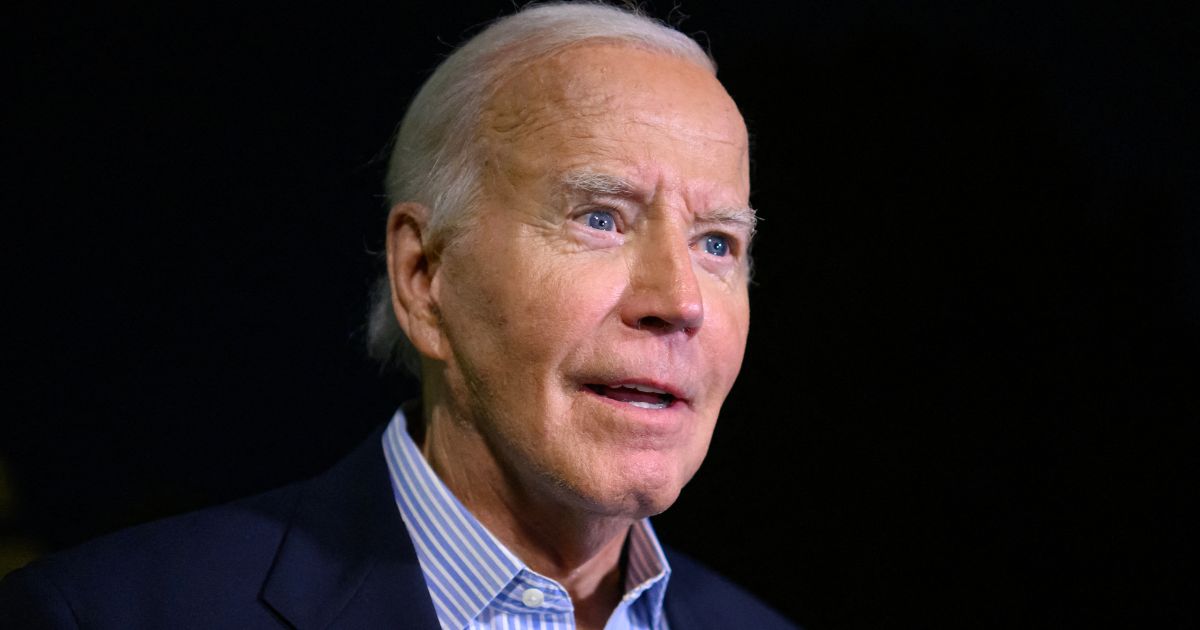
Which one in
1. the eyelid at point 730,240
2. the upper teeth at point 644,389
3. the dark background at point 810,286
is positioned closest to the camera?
the upper teeth at point 644,389

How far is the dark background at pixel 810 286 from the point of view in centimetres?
252

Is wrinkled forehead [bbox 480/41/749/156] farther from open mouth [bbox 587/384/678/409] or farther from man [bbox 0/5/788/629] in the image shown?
open mouth [bbox 587/384/678/409]

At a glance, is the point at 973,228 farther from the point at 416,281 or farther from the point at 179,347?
the point at 179,347

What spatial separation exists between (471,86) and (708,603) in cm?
108

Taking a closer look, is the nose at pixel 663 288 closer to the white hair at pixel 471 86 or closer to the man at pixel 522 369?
the man at pixel 522 369

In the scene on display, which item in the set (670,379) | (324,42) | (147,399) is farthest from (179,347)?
(670,379)

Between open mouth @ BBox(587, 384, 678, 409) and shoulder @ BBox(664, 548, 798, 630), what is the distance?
52cm

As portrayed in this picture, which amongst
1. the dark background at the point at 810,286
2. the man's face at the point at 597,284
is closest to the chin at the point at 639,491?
the man's face at the point at 597,284

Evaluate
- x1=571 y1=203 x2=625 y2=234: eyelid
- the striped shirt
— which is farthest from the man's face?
the striped shirt

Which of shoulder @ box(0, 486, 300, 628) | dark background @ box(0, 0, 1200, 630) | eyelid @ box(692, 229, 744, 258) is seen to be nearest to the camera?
shoulder @ box(0, 486, 300, 628)

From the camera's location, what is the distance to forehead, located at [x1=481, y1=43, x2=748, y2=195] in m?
1.80

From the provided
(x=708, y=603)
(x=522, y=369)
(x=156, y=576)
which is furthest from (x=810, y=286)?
(x=156, y=576)

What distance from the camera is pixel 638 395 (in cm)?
180

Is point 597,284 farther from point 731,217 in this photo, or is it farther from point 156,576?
point 156,576
